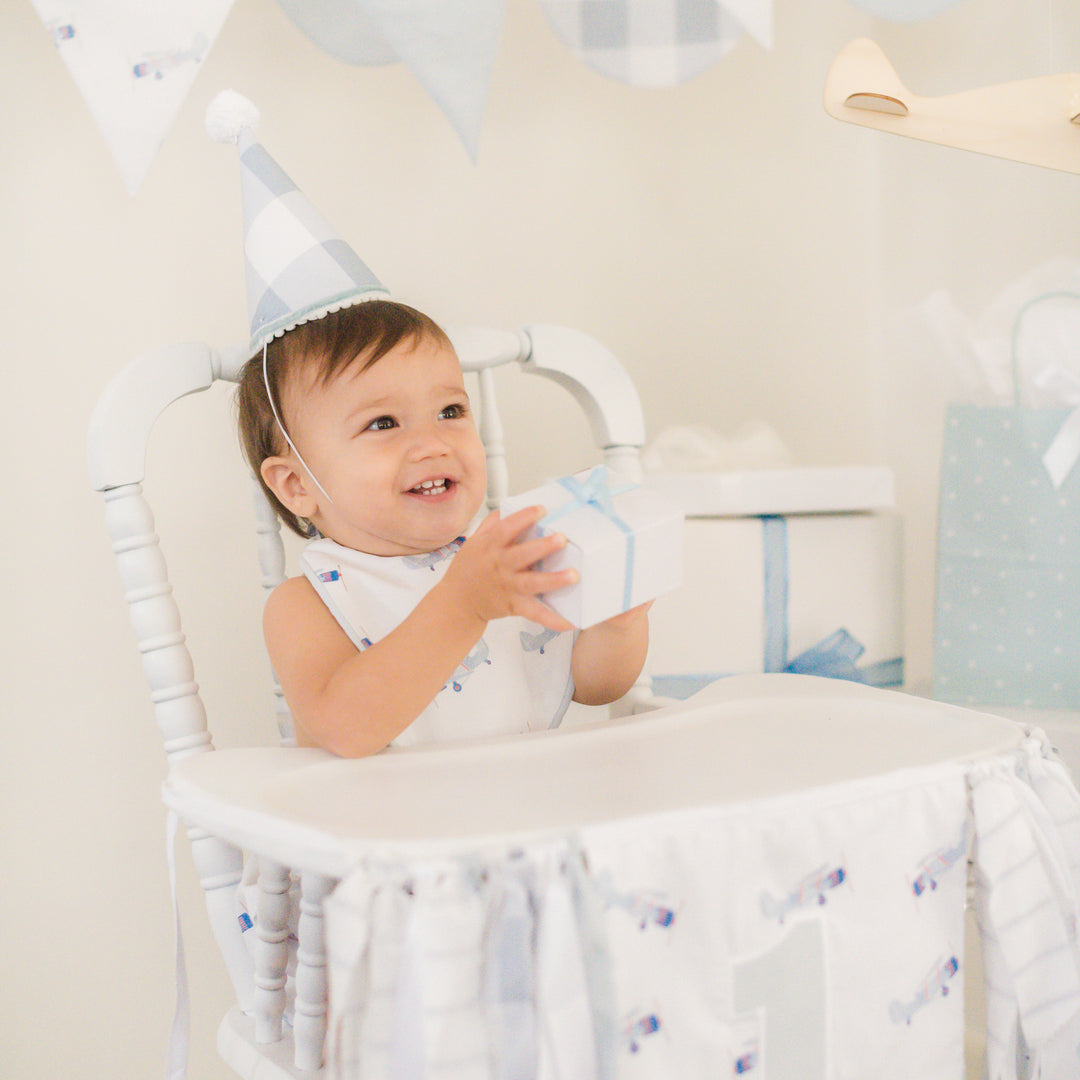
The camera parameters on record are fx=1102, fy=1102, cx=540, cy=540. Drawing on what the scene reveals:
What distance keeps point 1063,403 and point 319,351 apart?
64cm

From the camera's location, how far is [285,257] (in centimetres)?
85

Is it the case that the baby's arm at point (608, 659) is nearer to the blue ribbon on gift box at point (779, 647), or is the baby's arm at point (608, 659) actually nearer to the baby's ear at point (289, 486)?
the blue ribbon on gift box at point (779, 647)

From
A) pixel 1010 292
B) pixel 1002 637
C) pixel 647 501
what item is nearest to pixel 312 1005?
pixel 647 501

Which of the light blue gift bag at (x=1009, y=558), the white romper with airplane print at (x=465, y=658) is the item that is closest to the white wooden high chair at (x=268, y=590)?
the white romper with airplane print at (x=465, y=658)

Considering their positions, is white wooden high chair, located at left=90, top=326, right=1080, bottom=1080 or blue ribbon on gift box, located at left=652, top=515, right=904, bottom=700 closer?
white wooden high chair, located at left=90, top=326, right=1080, bottom=1080

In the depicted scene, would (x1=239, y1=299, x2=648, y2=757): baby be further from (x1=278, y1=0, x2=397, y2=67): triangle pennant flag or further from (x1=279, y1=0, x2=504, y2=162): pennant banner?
(x1=278, y1=0, x2=397, y2=67): triangle pennant flag

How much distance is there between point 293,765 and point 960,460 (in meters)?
0.68

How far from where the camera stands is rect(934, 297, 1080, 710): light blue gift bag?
38.5 inches

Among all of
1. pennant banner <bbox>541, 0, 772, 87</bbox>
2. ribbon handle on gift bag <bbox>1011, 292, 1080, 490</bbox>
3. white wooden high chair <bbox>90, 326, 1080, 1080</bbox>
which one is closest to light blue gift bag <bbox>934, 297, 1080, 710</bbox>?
ribbon handle on gift bag <bbox>1011, 292, 1080, 490</bbox>

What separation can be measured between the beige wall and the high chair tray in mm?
497

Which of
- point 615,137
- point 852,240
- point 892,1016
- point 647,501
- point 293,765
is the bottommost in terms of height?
point 892,1016

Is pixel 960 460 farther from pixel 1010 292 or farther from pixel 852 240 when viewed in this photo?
pixel 852 240

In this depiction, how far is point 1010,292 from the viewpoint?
99 cm

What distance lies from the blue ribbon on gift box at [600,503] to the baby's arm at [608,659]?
0.57 feet
